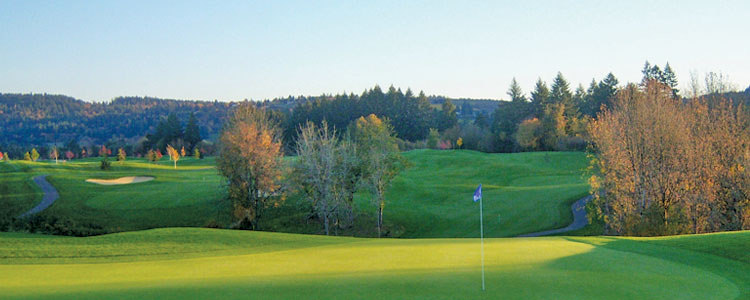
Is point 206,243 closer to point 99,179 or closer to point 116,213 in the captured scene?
point 116,213

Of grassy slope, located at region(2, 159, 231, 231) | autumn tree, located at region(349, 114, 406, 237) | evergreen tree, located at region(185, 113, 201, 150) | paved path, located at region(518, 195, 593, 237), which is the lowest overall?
paved path, located at region(518, 195, 593, 237)

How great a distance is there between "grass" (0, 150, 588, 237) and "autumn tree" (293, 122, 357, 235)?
1.66 meters

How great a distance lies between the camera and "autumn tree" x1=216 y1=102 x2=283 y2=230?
3719 centimetres

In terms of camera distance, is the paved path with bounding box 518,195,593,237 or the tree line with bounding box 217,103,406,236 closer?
the paved path with bounding box 518,195,593,237

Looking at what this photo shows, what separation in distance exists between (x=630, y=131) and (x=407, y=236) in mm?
15315

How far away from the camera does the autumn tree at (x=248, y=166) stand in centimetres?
3719

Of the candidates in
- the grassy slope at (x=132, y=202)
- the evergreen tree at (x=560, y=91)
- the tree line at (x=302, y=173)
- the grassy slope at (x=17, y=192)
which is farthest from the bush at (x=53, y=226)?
the evergreen tree at (x=560, y=91)

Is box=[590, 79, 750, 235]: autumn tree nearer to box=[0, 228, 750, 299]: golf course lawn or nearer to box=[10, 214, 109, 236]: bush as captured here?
box=[0, 228, 750, 299]: golf course lawn

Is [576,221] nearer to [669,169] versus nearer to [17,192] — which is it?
[669,169]

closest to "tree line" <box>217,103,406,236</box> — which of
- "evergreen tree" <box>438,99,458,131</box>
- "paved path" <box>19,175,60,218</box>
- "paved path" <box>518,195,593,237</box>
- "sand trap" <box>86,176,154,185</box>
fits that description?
"paved path" <box>518,195,593,237</box>

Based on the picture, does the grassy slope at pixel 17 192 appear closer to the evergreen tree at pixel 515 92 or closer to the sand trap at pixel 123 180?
the sand trap at pixel 123 180

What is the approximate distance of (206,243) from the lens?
18.8 m

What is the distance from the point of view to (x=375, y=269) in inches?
488

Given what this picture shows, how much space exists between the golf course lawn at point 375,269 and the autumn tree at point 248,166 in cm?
1812
